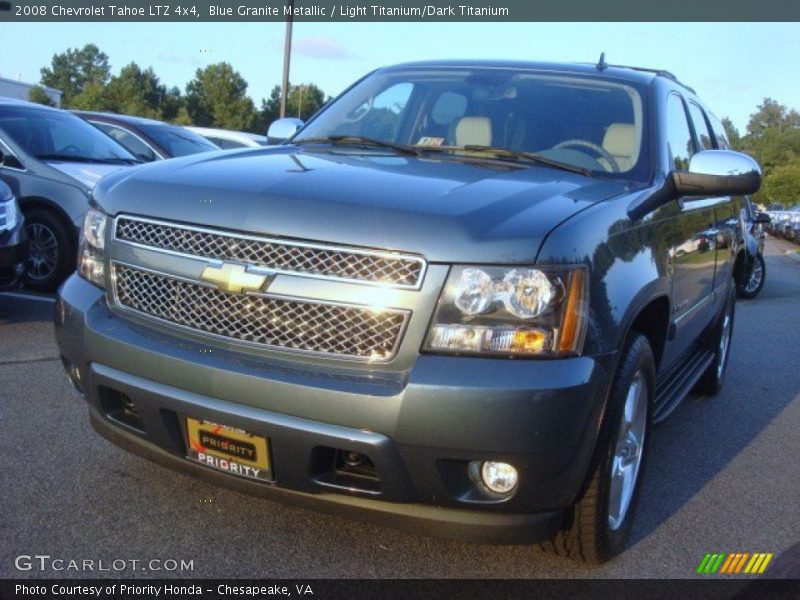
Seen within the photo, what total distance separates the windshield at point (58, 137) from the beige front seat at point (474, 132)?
5.11m

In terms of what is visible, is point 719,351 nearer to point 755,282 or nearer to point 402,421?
point 402,421

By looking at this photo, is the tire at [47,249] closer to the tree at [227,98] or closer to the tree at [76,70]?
the tree at [227,98]

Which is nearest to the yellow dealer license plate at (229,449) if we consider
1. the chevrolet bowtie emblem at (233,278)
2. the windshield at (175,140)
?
the chevrolet bowtie emblem at (233,278)

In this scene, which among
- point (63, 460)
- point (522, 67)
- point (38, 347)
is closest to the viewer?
point (63, 460)

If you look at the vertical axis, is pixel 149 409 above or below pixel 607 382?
below

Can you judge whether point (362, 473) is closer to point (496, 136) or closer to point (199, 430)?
point (199, 430)

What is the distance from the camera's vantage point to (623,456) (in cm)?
324

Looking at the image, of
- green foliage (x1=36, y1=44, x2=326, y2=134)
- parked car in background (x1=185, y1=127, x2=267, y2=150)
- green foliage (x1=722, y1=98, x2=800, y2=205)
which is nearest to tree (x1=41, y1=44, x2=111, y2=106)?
green foliage (x1=36, y1=44, x2=326, y2=134)

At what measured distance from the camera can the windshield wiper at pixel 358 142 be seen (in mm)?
3862

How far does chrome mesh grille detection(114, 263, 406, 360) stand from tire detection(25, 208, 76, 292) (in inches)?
190

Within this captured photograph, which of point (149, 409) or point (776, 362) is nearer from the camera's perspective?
point (149, 409)

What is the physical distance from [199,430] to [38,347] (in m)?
3.36
